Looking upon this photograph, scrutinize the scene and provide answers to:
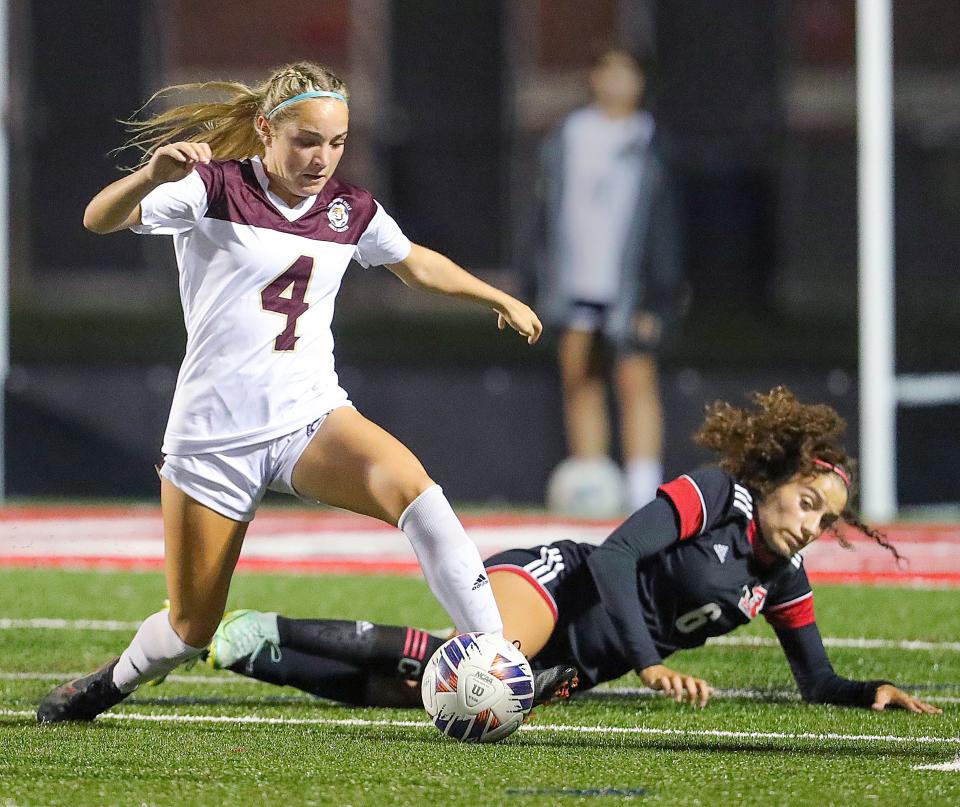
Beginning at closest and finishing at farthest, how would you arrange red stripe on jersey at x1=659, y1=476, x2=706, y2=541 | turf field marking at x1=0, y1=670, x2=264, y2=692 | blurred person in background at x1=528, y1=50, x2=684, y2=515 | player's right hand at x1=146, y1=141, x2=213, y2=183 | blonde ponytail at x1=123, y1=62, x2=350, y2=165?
player's right hand at x1=146, y1=141, x2=213, y2=183 → blonde ponytail at x1=123, y1=62, x2=350, y2=165 → red stripe on jersey at x1=659, y1=476, x2=706, y2=541 → turf field marking at x1=0, y1=670, x2=264, y2=692 → blurred person in background at x1=528, y1=50, x2=684, y2=515

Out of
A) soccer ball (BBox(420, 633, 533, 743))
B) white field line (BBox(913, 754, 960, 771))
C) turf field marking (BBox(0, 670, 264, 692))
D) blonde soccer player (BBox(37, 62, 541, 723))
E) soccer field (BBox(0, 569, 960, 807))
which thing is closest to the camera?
soccer field (BBox(0, 569, 960, 807))

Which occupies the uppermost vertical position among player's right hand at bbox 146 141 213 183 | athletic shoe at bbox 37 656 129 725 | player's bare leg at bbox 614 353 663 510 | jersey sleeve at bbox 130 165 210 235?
player's right hand at bbox 146 141 213 183

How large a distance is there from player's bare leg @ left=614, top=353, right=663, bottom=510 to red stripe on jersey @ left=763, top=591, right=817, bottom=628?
19.4 ft

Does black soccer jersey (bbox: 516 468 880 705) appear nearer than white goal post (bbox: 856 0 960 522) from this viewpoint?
Yes

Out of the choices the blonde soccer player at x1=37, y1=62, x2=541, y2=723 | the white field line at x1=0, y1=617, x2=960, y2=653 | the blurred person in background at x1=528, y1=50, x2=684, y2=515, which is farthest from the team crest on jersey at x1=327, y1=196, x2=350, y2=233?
the blurred person in background at x1=528, y1=50, x2=684, y2=515

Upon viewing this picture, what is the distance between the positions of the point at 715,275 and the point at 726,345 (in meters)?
0.86

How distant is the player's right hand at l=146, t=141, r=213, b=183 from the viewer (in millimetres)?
4672

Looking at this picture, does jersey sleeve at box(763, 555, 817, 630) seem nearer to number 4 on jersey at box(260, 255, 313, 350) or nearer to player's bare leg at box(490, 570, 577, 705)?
player's bare leg at box(490, 570, 577, 705)

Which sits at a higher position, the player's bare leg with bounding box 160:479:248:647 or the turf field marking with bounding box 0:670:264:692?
the player's bare leg with bounding box 160:479:248:647

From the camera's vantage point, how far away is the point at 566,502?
38.3 feet

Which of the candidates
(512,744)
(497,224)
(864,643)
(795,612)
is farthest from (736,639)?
(497,224)

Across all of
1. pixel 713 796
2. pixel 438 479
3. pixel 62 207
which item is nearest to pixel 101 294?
pixel 62 207

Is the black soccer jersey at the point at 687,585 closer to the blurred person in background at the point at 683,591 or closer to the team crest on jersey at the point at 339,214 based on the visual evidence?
the blurred person in background at the point at 683,591

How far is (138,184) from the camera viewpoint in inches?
187
